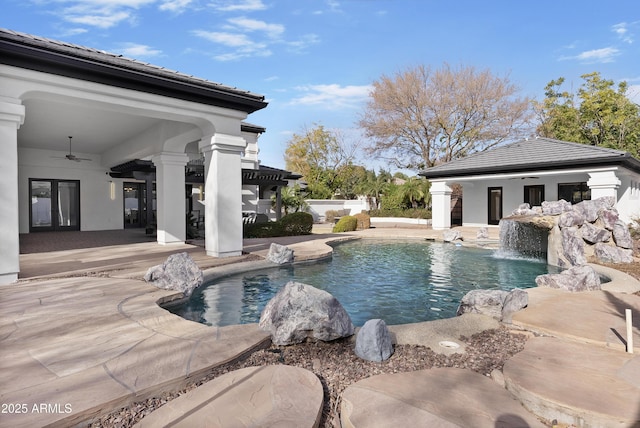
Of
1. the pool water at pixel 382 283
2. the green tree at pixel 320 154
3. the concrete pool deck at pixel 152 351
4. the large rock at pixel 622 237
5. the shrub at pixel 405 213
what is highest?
the green tree at pixel 320 154

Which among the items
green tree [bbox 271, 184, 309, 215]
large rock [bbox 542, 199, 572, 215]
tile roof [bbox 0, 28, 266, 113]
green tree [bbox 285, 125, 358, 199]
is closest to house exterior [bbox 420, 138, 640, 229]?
large rock [bbox 542, 199, 572, 215]

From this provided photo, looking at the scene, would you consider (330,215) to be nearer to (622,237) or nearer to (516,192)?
(516,192)

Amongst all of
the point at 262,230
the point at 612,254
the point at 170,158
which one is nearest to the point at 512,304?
the point at 612,254

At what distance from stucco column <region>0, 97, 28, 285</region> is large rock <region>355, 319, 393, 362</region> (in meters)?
6.49

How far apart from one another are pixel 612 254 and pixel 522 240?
9.57 feet

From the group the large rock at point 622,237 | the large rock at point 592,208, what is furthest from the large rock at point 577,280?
the large rock at point 592,208

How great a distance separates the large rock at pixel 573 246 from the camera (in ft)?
29.6

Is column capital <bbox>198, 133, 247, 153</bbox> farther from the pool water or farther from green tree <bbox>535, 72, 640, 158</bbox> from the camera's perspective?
green tree <bbox>535, 72, 640, 158</bbox>

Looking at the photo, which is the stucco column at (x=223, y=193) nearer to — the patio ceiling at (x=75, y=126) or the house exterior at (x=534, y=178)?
the patio ceiling at (x=75, y=126)

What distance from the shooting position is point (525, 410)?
2.50 metres

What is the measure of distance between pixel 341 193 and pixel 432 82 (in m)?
15.1

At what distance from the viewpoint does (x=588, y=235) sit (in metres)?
9.64

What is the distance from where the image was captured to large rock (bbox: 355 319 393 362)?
341 cm

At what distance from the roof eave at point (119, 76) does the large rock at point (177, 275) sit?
3.97 meters
